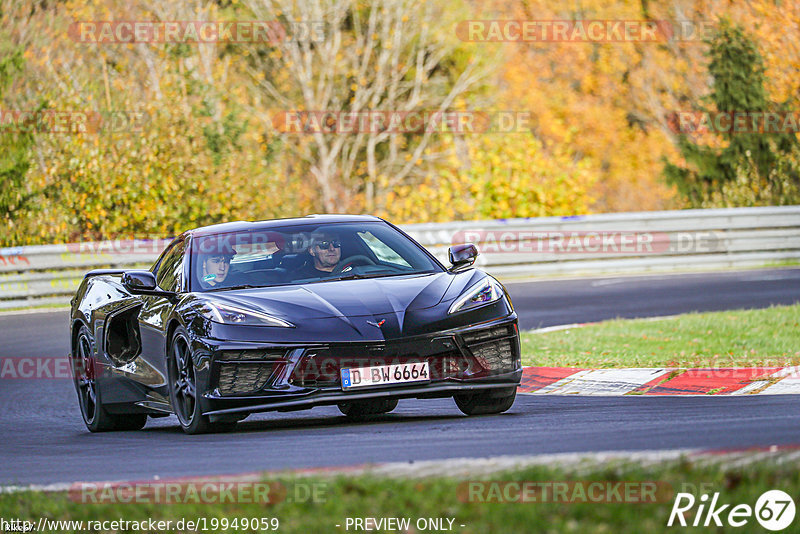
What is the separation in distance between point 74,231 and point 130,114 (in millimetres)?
2659

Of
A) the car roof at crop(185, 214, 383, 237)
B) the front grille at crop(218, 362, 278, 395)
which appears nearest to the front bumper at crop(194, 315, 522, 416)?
the front grille at crop(218, 362, 278, 395)

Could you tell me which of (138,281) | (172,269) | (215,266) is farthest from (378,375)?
(172,269)

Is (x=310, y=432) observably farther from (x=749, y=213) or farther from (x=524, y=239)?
(x=749, y=213)

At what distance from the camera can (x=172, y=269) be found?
1010 centimetres

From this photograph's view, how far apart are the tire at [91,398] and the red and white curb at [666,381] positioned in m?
3.08

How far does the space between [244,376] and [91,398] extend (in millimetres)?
2683

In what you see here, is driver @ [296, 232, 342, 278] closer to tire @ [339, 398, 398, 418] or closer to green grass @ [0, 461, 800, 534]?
tire @ [339, 398, 398, 418]

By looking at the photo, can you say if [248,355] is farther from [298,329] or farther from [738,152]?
[738,152]

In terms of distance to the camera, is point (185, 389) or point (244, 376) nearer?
point (244, 376)

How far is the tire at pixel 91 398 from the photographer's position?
10500 mm

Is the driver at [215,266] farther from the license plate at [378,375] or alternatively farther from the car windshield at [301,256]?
the license plate at [378,375]

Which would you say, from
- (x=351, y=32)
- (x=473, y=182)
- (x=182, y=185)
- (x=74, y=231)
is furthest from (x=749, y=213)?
(x=351, y=32)

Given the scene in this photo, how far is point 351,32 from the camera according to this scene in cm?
4069

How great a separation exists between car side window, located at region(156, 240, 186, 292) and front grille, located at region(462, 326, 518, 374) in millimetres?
2177
